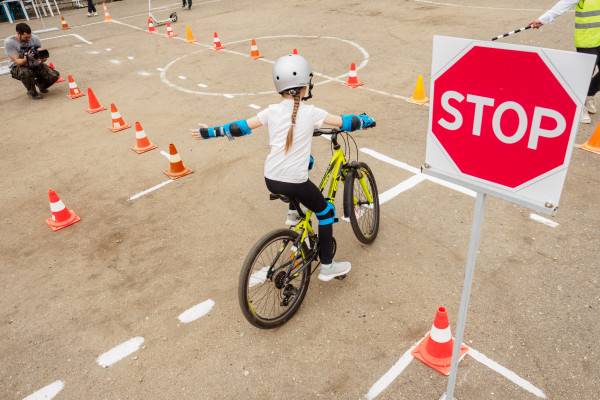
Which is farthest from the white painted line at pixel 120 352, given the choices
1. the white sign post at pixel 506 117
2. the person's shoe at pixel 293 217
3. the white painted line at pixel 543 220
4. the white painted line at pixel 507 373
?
the white painted line at pixel 543 220

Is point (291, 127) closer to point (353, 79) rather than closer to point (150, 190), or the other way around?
point (150, 190)

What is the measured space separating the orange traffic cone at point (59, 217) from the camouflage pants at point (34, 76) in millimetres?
6320

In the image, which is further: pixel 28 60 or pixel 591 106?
pixel 28 60

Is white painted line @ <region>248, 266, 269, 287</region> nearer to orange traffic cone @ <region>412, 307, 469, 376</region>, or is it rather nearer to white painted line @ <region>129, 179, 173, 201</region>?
orange traffic cone @ <region>412, 307, 469, 376</region>

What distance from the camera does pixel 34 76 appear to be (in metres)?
10.5

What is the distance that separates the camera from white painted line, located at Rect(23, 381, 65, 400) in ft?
11.4

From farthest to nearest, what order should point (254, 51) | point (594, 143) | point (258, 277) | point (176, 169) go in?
point (254, 51), point (176, 169), point (594, 143), point (258, 277)

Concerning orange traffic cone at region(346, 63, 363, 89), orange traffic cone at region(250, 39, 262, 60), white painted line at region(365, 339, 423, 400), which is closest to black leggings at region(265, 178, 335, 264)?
white painted line at region(365, 339, 423, 400)

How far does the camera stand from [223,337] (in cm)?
388

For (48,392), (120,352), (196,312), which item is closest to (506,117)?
(196,312)

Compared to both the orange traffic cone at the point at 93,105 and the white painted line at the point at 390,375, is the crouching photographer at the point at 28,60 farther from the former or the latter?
the white painted line at the point at 390,375

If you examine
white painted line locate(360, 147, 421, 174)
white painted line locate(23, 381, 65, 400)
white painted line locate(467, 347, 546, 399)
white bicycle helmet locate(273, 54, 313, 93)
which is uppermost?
white bicycle helmet locate(273, 54, 313, 93)

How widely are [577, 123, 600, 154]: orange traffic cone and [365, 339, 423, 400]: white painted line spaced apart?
4.57 meters

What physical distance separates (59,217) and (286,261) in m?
3.59
